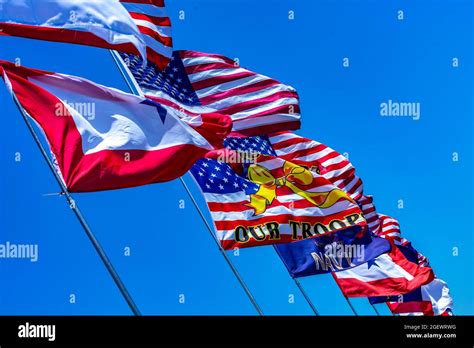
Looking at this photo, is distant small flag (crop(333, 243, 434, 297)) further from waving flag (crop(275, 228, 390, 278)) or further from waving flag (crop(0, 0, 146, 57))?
waving flag (crop(0, 0, 146, 57))

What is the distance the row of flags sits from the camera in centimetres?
1387

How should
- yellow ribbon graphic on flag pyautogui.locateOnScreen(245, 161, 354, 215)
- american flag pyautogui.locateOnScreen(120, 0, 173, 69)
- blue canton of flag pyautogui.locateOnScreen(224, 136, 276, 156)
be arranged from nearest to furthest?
1. american flag pyautogui.locateOnScreen(120, 0, 173, 69)
2. yellow ribbon graphic on flag pyautogui.locateOnScreen(245, 161, 354, 215)
3. blue canton of flag pyautogui.locateOnScreen(224, 136, 276, 156)

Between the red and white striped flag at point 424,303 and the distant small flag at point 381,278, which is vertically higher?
the distant small flag at point 381,278

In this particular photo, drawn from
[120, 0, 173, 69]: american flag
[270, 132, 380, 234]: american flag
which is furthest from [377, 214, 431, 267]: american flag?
[120, 0, 173, 69]: american flag

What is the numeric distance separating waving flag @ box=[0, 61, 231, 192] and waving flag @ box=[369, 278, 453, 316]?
21909 mm

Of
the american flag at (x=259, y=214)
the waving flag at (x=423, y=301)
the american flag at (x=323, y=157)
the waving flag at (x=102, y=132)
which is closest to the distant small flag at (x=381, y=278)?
the american flag at (x=323, y=157)

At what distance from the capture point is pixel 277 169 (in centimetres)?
2144

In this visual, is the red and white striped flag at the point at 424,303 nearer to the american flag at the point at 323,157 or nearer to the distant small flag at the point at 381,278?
the distant small flag at the point at 381,278

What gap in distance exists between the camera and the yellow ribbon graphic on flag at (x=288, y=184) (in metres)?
20.5

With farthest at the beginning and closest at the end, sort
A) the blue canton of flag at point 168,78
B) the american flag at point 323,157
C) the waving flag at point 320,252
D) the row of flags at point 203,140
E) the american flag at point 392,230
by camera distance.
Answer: the american flag at point 392,230 → the american flag at point 323,157 → the waving flag at point 320,252 → the blue canton of flag at point 168,78 → the row of flags at point 203,140

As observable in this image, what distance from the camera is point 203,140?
16406 mm

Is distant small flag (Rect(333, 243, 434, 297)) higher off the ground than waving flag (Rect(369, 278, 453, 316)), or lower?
higher
